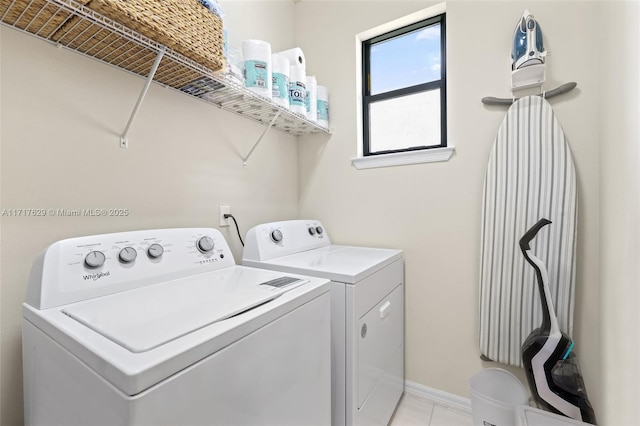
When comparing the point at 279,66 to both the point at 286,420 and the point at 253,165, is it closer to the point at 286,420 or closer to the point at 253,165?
the point at 253,165

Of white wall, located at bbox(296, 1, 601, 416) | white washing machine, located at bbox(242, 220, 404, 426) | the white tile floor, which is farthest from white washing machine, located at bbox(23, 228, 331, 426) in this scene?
white wall, located at bbox(296, 1, 601, 416)

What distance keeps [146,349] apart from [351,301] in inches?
28.3

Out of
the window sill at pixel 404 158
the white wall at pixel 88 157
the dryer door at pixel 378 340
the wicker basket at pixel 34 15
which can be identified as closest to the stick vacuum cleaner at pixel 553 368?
the dryer door at pixel 378 340

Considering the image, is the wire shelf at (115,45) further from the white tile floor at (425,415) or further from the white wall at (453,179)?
the white tile floor at (425,415)

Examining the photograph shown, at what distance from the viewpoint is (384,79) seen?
1983mm

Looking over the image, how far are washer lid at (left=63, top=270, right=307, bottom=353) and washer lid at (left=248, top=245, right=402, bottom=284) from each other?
19 cm

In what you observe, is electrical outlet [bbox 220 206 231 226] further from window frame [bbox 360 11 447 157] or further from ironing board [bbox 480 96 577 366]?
ironing board [bbox 480 96 577 366]

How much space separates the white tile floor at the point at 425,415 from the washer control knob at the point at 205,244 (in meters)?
1.33

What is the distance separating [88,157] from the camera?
3.38ft

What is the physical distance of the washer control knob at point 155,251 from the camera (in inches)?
39.2

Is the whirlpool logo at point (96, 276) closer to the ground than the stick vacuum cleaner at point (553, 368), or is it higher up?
higher up

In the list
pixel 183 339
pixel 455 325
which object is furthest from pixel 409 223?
pixel 183 339

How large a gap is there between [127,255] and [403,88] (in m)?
1.83

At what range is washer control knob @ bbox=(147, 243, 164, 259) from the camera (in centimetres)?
100
